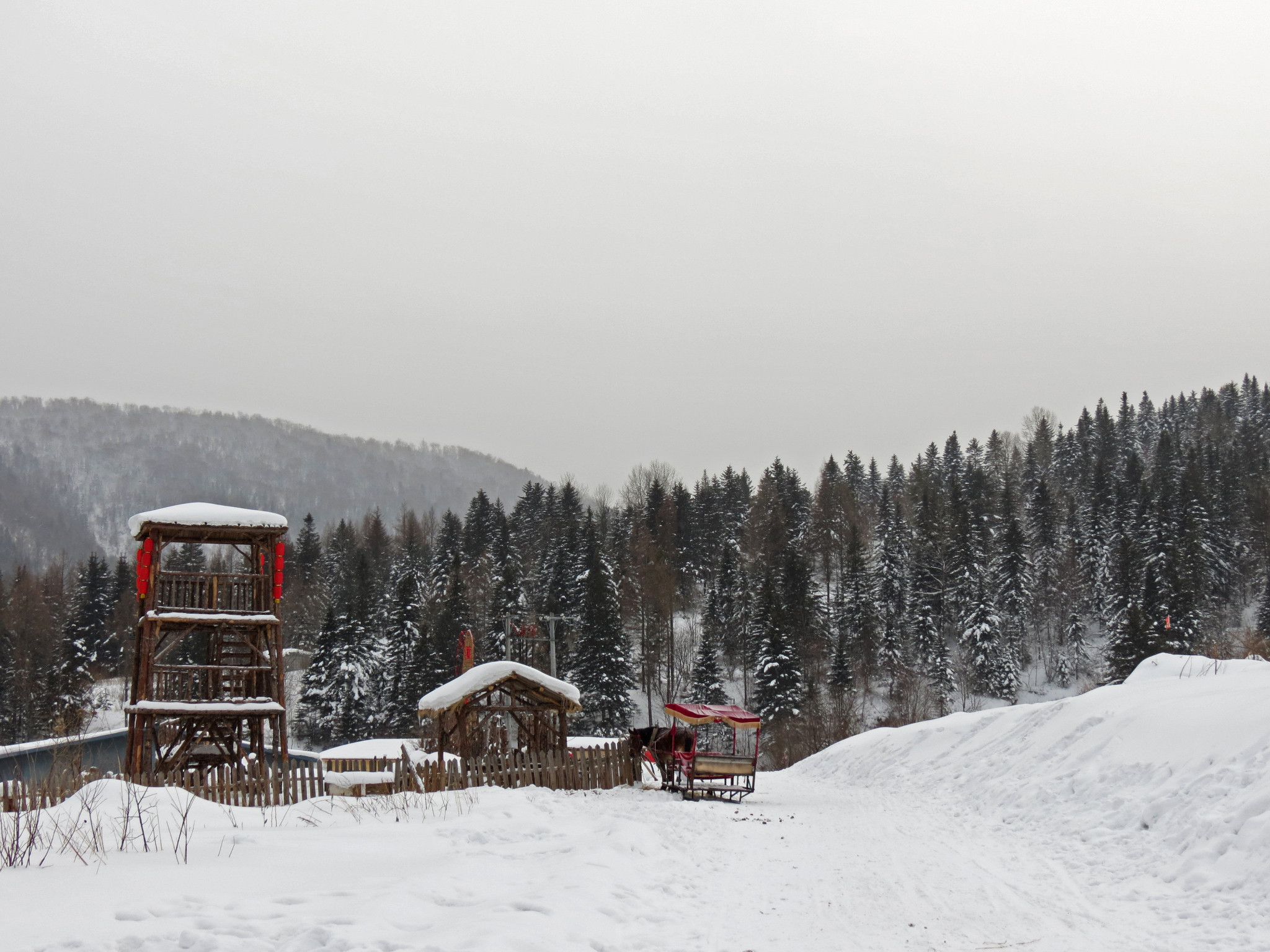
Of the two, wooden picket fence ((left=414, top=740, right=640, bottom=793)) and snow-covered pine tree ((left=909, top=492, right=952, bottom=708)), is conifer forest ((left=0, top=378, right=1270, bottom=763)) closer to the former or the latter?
snow-covered pine tree ((left=909, top=492, right=952, bottom=708))

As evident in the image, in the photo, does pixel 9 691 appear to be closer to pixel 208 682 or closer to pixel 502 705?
pixel 208 682

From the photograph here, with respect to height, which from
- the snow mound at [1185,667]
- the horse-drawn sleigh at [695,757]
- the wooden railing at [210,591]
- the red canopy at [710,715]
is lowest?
the horse-drawn sleigh at [695,757]

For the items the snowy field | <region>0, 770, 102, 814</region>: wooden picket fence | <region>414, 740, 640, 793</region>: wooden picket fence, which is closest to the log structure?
<region>414, 740, 640, 793</region>: wooden picket fence

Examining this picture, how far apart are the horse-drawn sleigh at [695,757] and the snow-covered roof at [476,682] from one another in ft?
7.55

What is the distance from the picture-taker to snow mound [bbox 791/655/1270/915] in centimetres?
913

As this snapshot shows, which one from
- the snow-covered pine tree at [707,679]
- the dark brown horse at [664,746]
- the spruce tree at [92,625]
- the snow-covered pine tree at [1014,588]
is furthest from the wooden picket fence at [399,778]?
the snow-covered pine tree at [1014,588]

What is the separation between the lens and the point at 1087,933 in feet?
24.8

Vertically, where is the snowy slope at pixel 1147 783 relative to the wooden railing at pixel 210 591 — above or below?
below

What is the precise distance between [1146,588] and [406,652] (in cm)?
5491

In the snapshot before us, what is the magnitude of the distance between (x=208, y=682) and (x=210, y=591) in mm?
2490

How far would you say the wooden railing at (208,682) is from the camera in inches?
893

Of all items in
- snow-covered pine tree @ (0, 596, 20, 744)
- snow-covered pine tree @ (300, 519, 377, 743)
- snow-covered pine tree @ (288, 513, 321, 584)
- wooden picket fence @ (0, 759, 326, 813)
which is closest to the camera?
wooden picket fence @ (0, 759, 326, 813)

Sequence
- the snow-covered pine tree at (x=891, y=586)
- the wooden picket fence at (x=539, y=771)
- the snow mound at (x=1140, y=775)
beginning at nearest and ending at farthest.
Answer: the snow mound at (x=1140, y=775), the wooden picket fence at (x=539, y=771), the snow-covered pine tree at (x=891, y=586)

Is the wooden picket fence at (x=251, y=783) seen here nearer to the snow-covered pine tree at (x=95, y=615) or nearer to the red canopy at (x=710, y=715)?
the red canopy at (x=710, y=715)
